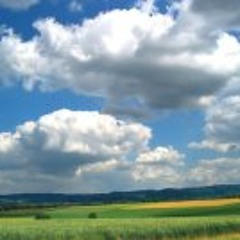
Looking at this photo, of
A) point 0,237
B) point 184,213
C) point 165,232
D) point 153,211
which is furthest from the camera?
point 153,211

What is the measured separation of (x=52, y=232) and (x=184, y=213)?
44.2 meters

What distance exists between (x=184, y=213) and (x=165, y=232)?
120 ft

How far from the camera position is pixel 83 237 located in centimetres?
4662

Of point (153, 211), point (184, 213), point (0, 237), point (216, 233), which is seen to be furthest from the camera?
point (153, 211)

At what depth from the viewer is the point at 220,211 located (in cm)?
8862

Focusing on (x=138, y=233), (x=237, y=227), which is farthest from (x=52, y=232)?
(x=237, y=227)

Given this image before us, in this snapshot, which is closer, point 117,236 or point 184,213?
point 117,236

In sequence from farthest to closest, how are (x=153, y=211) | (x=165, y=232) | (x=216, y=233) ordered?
(x=153, y=211) < (x=216, y=233) < (x=165, y=232)

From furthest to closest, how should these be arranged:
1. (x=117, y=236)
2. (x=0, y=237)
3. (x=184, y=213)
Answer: (x=184, y=213) → (x=117, y=236) → (x=0, y=237)

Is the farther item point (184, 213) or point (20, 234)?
point (184, 213)

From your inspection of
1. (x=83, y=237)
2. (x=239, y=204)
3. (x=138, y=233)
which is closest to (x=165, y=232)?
(x=138, y=233)

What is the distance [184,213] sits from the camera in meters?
88.0

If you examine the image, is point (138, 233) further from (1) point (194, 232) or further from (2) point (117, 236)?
(1) point (194, 232)

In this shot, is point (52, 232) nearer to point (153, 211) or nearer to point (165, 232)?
point (165, 232)
